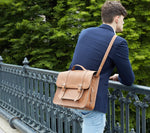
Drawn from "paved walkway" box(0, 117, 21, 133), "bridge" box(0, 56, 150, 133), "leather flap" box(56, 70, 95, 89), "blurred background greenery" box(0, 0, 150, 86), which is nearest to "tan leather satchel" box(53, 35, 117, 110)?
"leather flap" box(56, 70, 95, 89)

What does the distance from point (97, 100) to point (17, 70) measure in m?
2.84

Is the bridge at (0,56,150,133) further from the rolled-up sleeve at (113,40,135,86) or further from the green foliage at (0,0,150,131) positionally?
the green foliage at (0,0,150,131)

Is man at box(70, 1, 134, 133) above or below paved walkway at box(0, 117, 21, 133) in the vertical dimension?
above

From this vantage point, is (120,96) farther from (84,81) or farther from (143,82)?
(143,82)

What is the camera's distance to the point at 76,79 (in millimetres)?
2355

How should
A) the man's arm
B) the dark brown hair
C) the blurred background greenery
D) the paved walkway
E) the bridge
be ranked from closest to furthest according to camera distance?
the man's arm < the dark brown hair < the bridge < the paved walkway < the blurred background greenery

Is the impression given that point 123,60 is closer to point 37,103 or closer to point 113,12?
point 113,12

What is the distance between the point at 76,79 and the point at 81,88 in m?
0.11

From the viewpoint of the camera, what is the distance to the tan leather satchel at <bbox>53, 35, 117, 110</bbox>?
2242 millimetres

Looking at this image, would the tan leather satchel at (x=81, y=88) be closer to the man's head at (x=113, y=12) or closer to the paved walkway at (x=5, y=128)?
the man's head at (x=113, y=12)

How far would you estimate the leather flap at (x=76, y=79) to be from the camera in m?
2.25

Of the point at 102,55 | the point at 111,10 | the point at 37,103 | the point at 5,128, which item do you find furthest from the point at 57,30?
the point at 102,55

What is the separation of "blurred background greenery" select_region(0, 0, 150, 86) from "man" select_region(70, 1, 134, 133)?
33.4 ft

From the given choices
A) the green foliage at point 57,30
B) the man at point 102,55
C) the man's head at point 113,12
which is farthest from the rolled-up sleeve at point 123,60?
the green foliage at point 57,30
